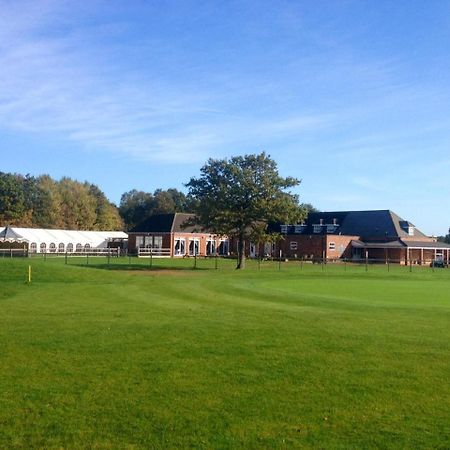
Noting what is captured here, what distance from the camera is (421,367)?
1110 cm

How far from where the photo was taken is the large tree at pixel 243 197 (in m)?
52.3

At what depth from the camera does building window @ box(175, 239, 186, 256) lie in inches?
3586

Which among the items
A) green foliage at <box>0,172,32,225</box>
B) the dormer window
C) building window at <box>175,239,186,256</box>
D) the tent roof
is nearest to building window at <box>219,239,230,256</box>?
building window at <box>175,239,186,256</box>

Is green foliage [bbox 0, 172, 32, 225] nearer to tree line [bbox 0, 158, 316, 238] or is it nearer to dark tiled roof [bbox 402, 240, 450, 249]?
tree line [bbox 0, 158, 316, 238]

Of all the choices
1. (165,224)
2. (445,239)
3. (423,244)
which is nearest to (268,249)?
(165,224)

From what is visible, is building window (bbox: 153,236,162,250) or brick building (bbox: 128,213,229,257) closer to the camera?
brick building (bbox: 128,213,229,257)

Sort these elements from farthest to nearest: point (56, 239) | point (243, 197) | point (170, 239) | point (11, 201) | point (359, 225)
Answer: point (11, 201) < point (56, 239) < point (170, 239) < point (359, 225) < point (243, 197)

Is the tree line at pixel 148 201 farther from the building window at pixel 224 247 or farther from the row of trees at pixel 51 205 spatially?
the building window at pixel 224 247

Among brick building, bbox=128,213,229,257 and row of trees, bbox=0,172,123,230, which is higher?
row of trees, bbox=0,172,123,230

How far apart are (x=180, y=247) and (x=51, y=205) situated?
35.9m

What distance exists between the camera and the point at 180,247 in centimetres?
9175

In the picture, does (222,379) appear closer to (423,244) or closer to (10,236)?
(423,244)

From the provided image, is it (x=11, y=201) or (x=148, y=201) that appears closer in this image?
(x=11, y=201)

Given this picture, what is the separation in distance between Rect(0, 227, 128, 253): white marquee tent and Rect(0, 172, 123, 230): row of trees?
18960 millimetres
